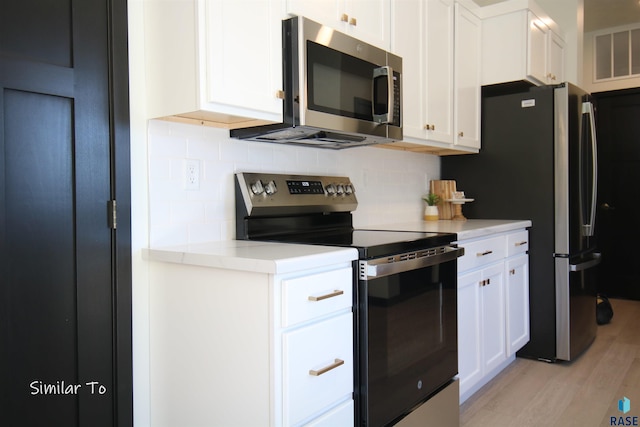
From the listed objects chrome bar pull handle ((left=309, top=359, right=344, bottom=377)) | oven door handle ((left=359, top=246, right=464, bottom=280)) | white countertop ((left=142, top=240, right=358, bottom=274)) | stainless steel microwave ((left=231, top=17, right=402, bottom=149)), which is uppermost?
stainless steel microwave ((left=231, top=17, right=402, bottom=149))

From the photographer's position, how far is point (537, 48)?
10.7ft

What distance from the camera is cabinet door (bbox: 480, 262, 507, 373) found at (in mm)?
2604

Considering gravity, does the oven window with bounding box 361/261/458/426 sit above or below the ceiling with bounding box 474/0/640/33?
below

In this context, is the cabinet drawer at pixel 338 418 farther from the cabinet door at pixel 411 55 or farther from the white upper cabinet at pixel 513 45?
the white upper cabinet at pixel 513 45

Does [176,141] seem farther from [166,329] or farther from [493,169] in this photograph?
[493,169]

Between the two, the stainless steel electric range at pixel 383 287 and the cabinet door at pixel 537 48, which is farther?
the cabinet door at pixel 537 48

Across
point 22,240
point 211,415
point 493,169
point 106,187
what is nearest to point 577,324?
point 493,169

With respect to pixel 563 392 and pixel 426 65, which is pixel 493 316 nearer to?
pixel 563 392

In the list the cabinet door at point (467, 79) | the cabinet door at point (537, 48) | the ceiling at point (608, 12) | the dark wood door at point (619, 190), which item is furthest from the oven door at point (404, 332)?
the dark wood door at point (619, 190)

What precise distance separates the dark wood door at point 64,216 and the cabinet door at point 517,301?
83.9 inches

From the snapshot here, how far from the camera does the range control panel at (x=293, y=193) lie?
2035 millimetres

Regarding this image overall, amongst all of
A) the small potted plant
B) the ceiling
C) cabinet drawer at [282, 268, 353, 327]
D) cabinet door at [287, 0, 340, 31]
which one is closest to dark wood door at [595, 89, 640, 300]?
the ceiling

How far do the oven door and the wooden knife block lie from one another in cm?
122

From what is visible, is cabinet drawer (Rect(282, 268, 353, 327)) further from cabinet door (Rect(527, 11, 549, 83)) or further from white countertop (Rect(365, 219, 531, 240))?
cabinet door (Rect(527, 11, 549, 83))
